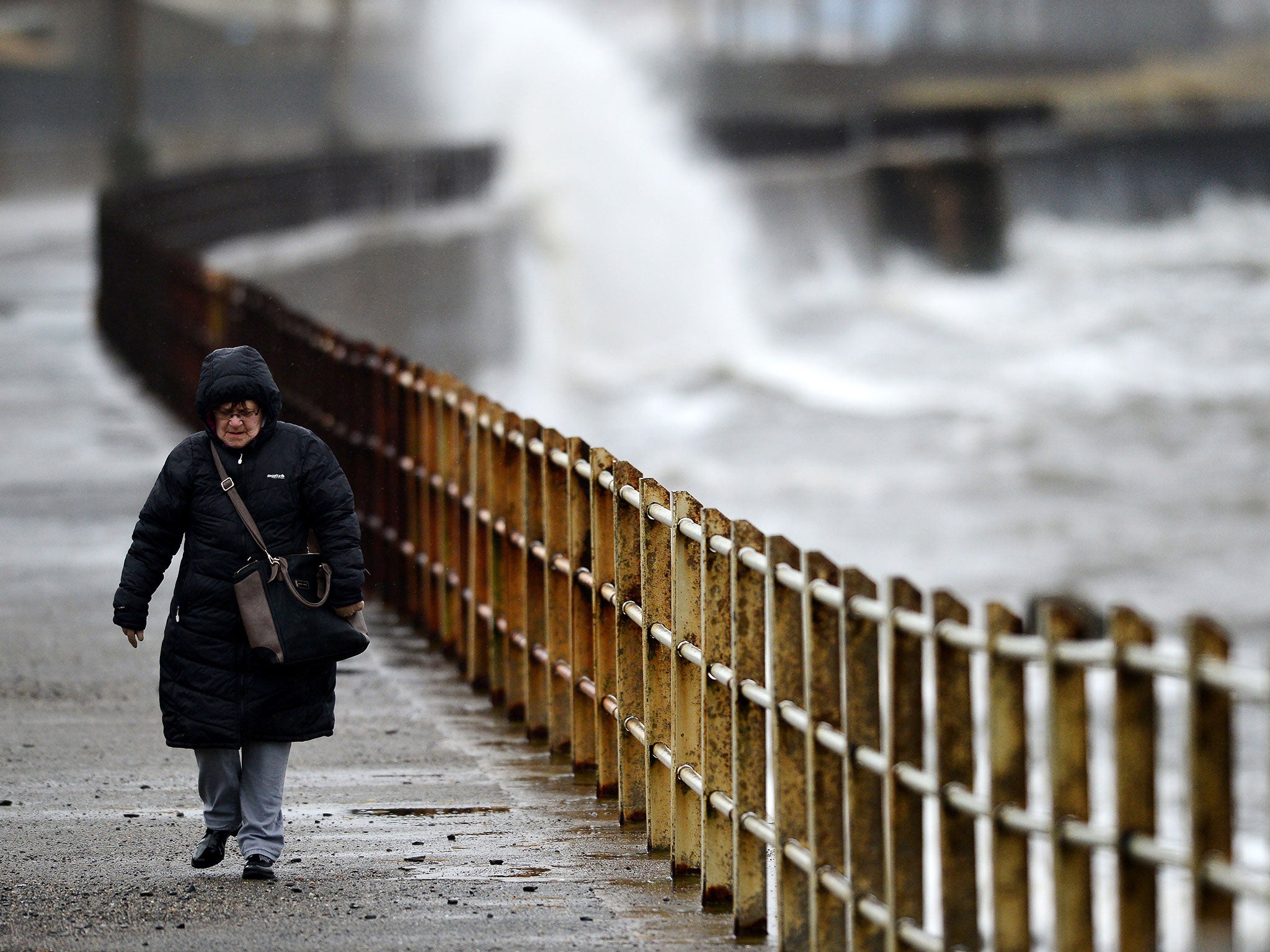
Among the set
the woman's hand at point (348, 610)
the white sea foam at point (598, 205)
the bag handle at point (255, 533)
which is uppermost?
the bag handle at point (255, 533)

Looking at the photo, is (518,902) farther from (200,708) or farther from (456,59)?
(456,59)

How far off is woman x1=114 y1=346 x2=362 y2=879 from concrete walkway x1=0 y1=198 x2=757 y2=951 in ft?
1.02

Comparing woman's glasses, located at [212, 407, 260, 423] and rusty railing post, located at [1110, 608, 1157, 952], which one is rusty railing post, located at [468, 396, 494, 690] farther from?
rusty railing post, located at [1110, 608, 1157, 952]

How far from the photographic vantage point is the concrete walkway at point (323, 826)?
5.28 metres

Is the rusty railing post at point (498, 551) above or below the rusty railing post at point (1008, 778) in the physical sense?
below

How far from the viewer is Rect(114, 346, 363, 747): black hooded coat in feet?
17.8

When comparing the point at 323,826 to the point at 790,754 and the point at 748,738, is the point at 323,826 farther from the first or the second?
the point at 790,754

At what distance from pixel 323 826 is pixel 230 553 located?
1.16 m

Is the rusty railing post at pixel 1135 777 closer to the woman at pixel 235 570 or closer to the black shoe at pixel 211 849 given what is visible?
the woman at pixel 235 570

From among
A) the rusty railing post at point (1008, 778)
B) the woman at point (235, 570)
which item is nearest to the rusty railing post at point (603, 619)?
Result: the woman at point (235, 570)

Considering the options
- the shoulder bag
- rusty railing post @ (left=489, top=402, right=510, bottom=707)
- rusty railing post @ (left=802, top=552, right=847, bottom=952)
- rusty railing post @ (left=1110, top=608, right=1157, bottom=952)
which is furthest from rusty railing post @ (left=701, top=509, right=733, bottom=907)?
rusty railing post @ (left=489, top=402, right=510, bottom=707)

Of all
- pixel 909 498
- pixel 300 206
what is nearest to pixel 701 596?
pixel 300 206

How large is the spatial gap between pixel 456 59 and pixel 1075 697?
64.1 metres

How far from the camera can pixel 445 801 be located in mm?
6609
